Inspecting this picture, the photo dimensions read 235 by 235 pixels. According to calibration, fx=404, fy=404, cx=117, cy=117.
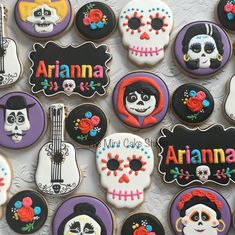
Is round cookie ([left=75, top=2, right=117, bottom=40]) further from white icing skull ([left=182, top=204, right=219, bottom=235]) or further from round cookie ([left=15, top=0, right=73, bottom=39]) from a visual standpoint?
white icing skull ([left=182, top=204, right=219, bottom=235])

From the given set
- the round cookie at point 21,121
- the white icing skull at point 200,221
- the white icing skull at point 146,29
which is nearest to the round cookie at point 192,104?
the white icing skull at point 146,29

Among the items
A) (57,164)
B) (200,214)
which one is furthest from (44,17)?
(200,214)

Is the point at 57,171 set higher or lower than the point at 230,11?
lower

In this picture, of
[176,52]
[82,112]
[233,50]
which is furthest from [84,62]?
[233,50]

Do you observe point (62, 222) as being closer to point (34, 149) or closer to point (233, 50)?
point (34, 149)

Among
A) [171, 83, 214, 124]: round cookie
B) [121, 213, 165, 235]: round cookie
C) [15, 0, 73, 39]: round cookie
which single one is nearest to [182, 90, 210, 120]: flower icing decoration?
[171, 83, 214, 124]: round cookie

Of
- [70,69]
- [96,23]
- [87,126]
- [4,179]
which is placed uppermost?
[96,23]

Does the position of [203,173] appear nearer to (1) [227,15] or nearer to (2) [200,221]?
(2) [200,221]
